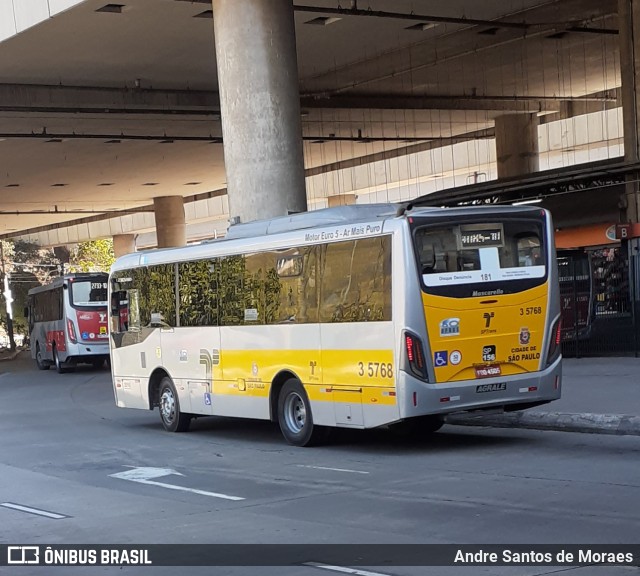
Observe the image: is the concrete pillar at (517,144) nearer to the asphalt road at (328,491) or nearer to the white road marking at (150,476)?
the asphalt road at (328,491)

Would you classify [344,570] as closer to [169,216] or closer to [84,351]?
[84,351]

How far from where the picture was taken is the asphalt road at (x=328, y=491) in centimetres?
914

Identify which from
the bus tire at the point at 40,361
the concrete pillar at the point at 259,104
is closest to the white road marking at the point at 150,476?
the concrete pillar at the point at 259,104

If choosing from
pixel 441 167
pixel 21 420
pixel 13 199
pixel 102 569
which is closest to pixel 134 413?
pixel 21 420

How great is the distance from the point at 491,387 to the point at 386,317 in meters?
1.62

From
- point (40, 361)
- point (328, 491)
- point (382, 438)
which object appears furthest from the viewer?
point (40, 361)

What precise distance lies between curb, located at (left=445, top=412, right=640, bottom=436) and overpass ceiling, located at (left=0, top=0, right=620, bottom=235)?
13638 mm

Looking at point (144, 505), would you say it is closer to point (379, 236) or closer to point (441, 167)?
point (379, 236)

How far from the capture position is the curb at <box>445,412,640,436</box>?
14.8 meters

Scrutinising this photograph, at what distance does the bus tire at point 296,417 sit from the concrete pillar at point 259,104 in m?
8.57

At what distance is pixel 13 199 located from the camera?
64062mm

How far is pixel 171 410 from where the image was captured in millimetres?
19438

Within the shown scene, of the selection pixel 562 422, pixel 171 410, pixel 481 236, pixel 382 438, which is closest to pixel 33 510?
pixel 382 438

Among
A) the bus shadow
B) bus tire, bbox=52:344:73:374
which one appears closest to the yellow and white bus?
the bus shadow
